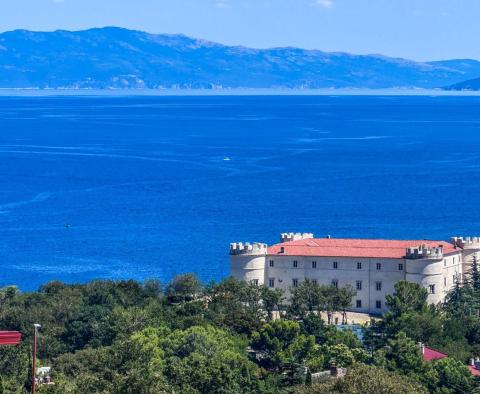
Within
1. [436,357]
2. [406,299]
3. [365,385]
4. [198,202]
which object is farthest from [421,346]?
[198,202]

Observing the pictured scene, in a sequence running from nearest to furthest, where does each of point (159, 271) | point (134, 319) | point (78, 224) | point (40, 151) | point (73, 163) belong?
Result: 1. point (134, 319)
2. point (159, 271)
3. point (78, 224)
4. point (73, 163)
5. point (40, 151)

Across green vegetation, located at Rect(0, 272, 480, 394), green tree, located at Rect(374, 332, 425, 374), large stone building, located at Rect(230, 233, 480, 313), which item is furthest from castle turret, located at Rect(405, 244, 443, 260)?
green tree, located at Rect(374, 332, 425, 374)

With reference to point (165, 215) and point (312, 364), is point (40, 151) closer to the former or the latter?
point (165, 215)

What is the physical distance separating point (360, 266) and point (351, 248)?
1362mm

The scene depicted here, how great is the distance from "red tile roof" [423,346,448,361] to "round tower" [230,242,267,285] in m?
14.8

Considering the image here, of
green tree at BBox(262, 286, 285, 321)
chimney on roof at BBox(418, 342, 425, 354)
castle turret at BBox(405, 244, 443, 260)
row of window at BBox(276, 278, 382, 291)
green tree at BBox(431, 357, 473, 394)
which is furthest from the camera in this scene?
row of window at BBox(276, 278, 382, 291)

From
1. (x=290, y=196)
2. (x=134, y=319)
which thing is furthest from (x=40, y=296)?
(x=290, y=196)

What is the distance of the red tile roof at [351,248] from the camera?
239 ft

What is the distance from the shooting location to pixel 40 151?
7539 inches

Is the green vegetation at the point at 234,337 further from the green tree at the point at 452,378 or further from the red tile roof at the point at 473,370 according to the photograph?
the red tile roof at the point at 473,370

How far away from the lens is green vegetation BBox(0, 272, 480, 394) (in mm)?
48078

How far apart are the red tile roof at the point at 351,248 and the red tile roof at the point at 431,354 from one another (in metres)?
12.2

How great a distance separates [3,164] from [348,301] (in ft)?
356

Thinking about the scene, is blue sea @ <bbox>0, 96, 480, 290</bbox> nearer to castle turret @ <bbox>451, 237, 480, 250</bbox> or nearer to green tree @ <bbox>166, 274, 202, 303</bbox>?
green tree @ <bbox>166, 274, 202, 303</bbox>
